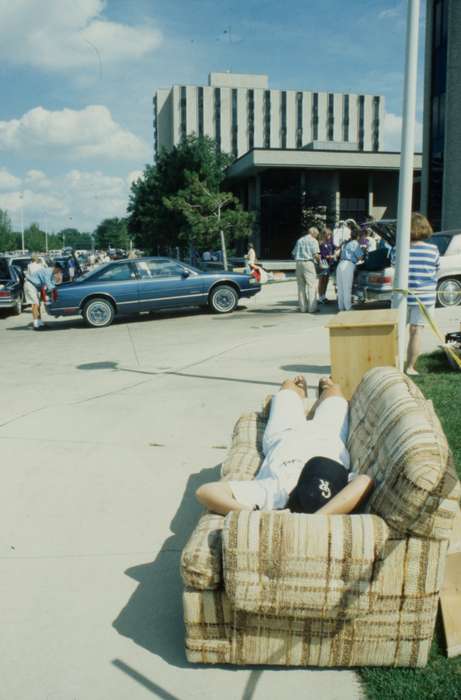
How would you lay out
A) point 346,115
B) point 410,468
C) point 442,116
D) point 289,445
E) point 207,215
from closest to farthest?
point 410,468 → point 289,445 → point 442,116 → point 207,215 → point 346,115

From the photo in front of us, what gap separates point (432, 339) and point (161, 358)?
Result: 4.35 meters

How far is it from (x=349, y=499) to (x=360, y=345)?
3547 millimetres

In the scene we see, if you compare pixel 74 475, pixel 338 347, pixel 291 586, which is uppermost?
pixel 338 347

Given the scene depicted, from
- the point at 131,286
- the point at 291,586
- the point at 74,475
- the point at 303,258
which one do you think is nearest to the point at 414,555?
the point at 291,586

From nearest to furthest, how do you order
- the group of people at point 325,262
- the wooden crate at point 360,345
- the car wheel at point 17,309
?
the wooden crate at point 360,345 → the group of people at point 325,262 → the car wheel at point 17,309

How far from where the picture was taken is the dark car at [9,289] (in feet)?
66.1

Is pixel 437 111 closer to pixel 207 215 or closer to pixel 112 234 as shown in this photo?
pixel 207 215

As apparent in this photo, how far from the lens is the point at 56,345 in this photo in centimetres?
1371

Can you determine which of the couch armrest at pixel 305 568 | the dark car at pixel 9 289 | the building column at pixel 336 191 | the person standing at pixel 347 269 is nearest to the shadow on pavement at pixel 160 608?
the couch armrest at pixel 305 568

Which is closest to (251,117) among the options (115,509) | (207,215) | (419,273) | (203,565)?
(207,215)

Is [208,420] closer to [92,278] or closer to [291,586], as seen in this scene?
[291,586]

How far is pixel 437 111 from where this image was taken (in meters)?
33.5

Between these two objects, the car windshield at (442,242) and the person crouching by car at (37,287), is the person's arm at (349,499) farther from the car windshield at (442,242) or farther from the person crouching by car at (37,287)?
the person crouching by car at (37,287)

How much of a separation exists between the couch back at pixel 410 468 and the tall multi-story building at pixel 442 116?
29.4 meters
